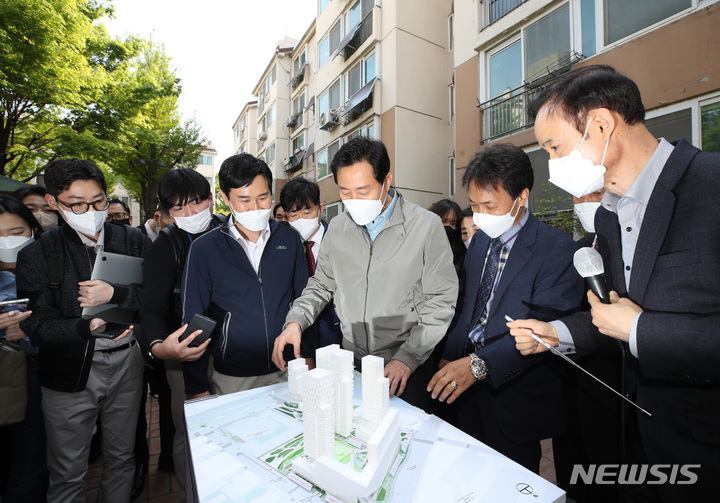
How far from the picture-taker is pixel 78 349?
2.04m

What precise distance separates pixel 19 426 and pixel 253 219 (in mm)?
2009

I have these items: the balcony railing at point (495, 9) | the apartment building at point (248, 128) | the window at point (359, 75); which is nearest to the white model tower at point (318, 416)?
the balcony railing at point (495, 9)

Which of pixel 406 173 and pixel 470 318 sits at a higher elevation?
pixel 406 173

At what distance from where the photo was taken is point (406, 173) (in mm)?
11742

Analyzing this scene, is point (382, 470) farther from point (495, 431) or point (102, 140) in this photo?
point (102, 140)

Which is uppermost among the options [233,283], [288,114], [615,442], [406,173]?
[288,114]

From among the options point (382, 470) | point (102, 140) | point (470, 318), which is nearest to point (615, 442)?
point (470, 318)

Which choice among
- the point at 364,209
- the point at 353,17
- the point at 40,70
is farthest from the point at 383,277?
the point at 353,17

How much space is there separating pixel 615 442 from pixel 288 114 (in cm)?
2432

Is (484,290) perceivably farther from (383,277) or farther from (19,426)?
(19,426)

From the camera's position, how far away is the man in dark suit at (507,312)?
68.9 inches

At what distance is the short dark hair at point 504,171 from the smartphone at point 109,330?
229cm

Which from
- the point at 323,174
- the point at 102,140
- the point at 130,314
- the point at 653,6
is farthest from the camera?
the point at 323,174

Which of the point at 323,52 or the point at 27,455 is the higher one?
the point at 323,52
